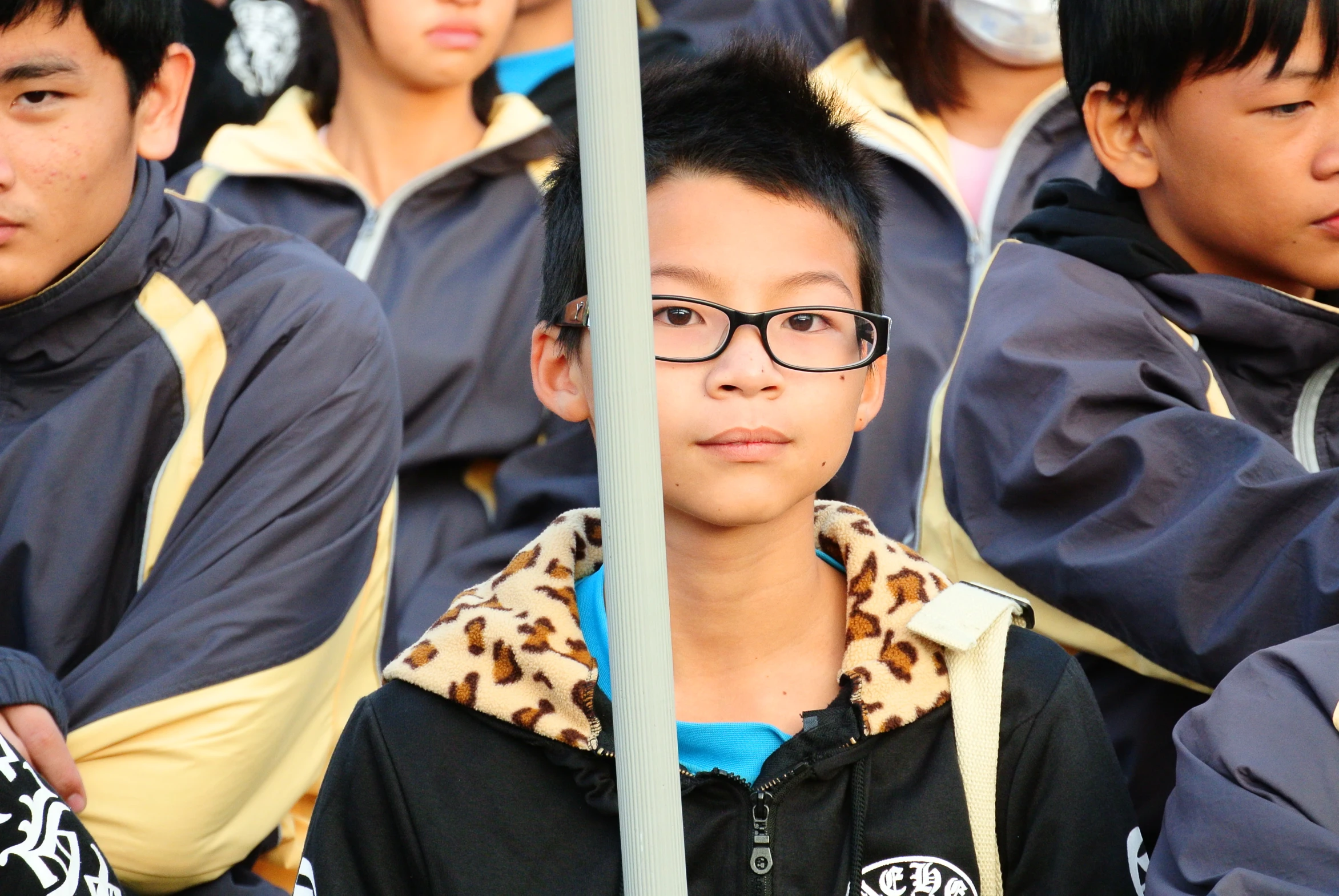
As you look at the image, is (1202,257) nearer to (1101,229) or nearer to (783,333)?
(1101,229)

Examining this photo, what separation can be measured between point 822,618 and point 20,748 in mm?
887

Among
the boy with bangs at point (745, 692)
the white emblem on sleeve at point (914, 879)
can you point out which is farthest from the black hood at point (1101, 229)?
the white emblem on sleeve at point (914, 879)

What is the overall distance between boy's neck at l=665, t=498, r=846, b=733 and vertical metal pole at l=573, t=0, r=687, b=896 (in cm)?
54

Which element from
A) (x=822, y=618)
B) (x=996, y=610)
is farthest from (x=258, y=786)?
(x=996, y=610)

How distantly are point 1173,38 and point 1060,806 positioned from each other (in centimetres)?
106

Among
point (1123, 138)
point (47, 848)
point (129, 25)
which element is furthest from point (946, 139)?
point (47, 848)

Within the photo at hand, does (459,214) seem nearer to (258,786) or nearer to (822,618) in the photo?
(258,786)

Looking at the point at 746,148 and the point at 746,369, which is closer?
the point at 746,369

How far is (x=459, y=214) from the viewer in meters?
3.12

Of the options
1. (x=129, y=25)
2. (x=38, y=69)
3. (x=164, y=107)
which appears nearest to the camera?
(x=38, y=69)

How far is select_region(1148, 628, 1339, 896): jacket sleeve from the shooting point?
4.33ft

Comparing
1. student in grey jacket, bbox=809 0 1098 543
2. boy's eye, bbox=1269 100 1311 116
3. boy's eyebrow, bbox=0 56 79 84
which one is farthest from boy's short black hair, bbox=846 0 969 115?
boy's eyebrow, bbox=0 56 79 84

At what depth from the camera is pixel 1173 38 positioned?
6.82 ft

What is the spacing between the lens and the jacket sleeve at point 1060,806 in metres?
1.55
